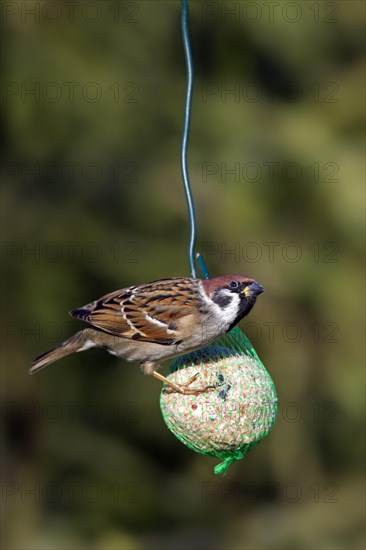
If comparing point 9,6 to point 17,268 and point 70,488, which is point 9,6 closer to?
point 17,268

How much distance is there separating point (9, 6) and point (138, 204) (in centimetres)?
168

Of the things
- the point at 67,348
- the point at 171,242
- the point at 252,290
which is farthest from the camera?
the point at 171,242

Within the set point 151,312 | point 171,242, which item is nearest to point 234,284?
point 151,312

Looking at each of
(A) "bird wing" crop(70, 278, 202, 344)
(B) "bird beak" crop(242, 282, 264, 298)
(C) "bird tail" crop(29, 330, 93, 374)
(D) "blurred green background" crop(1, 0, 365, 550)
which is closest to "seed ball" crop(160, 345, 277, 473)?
(A) "bird wing" crop(70, 278, 202, 344)

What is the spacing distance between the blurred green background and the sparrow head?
8.42 ft

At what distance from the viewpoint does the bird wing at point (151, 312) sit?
4734 millimetres

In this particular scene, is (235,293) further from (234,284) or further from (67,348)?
(67,348)

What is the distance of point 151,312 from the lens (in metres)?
4.84

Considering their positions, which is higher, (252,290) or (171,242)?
(252,290)

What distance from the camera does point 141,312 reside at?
4859 millimetres

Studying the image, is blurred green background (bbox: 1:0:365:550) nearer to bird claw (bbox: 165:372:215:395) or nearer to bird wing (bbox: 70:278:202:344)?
bird wing (bbox: 70:278:202:344)

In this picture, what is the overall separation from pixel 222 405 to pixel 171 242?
300 cm

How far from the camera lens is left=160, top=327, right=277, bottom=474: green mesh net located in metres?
4.61

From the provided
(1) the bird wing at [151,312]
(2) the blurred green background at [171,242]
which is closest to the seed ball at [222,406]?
(1) the bird wing at [151,312]
